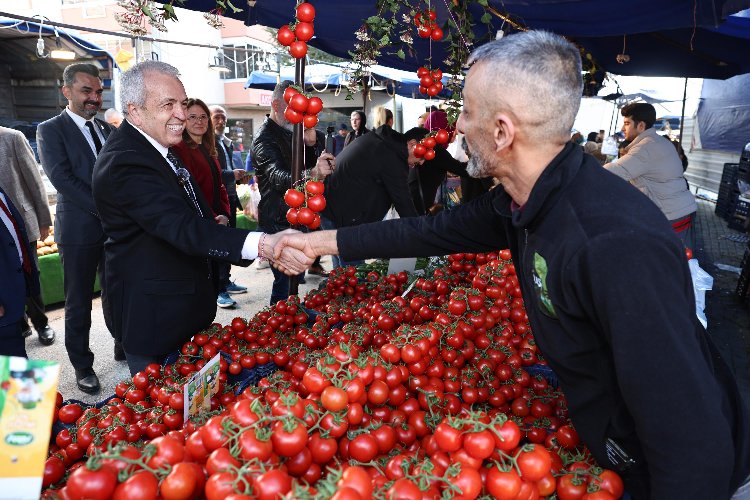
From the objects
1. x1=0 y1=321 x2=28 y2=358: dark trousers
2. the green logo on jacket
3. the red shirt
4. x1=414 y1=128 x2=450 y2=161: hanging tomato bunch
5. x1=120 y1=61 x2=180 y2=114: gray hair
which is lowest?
x1=0 y1=321 x2=28 y2=358: dark trousers

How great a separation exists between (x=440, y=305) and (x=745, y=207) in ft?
26.0

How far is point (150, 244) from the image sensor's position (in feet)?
8.01

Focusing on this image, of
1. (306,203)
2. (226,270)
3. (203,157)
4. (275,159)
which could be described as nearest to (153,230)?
(306,203)

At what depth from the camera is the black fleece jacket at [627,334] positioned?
1183mm

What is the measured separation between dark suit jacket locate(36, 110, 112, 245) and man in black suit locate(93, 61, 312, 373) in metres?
1.79

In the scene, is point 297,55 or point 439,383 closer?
point 439,383

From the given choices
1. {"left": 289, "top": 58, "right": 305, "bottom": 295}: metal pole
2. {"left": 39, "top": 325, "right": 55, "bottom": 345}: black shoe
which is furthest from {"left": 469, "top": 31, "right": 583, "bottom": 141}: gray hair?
{"left": 39, "top": 325, "right": 55, "bottom": 345}: black shoe

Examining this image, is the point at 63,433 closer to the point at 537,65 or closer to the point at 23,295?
the point at 23,295

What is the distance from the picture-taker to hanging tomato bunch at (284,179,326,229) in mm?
2801

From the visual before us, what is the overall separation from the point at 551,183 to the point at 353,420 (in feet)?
3.20

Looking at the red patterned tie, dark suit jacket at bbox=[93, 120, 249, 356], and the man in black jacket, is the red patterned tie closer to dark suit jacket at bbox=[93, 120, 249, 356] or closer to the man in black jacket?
dark suit jacket at bbox=[93, 120, 249, 356]

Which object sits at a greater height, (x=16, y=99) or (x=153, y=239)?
(x=16, y=99)

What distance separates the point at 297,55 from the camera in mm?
2883

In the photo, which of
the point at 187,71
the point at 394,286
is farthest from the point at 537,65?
the point at 187,71
